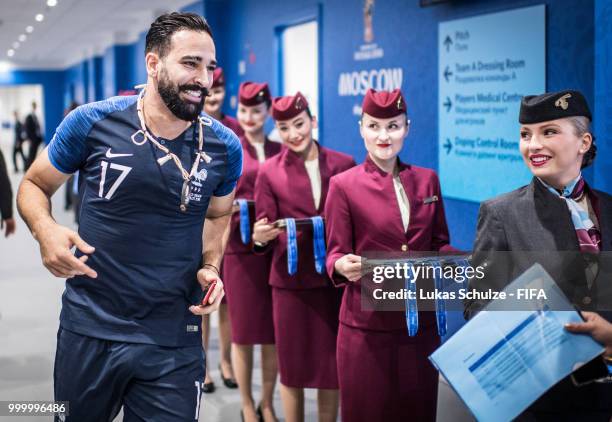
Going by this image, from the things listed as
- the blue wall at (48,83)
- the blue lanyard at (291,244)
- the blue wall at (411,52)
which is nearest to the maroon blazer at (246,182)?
the blue lanyard at (291,244)

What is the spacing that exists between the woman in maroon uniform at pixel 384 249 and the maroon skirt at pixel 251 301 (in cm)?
131

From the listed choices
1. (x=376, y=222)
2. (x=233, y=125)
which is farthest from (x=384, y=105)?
(x=233, y=125)

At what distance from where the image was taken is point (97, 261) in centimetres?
239

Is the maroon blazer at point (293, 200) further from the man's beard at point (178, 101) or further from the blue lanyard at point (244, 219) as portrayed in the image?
the man's beard at point (178, 101)

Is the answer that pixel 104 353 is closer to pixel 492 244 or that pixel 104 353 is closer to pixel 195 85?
pixel 195 85

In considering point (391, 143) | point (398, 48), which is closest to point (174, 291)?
point (391, 143)

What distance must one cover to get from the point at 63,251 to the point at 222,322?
315 centimetres

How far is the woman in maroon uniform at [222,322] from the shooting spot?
494 centimetres

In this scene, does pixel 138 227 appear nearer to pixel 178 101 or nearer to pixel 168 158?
pixel 168 158

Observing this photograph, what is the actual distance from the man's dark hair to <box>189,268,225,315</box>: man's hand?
2.14ft

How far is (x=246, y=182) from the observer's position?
→ 4520 mm

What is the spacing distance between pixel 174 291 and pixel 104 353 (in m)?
0.26

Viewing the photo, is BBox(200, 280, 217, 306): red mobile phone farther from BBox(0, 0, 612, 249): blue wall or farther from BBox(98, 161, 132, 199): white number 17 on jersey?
BBox(0, 0, 612, 249): blue wall

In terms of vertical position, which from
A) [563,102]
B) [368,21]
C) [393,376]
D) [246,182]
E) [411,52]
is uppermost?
[368,21]
